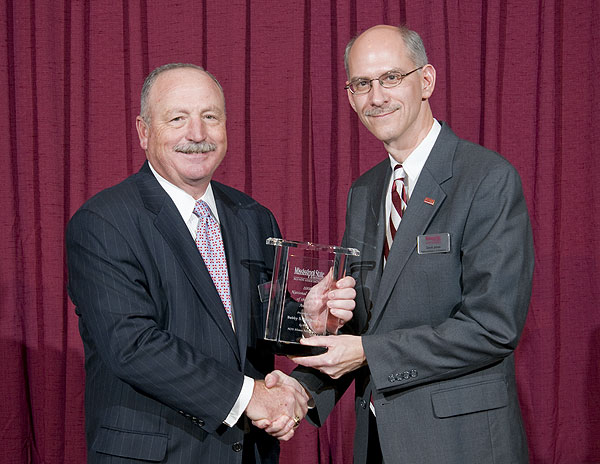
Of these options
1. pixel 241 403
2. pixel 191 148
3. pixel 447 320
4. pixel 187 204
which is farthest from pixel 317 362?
pixel 191 148

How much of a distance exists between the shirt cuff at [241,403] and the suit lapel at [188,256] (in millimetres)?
98

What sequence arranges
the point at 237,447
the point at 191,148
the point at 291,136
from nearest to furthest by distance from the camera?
the point at 237,447 < the point at 191,148 < the point at 291,136

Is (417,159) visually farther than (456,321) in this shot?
Yes

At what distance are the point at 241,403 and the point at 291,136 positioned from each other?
6.86 feet

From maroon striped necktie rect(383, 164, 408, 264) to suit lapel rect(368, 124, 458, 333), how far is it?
0.11 metres

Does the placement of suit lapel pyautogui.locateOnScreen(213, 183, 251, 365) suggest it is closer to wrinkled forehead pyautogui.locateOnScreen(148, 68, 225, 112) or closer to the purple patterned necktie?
the purple patterned necktie

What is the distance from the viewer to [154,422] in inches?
71.6

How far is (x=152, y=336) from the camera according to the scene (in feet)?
5.89

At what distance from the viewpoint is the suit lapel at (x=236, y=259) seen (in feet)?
6.48

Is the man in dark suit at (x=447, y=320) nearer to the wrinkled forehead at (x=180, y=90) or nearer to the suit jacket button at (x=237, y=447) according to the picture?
the suit jacket button at (x=237, y=447)

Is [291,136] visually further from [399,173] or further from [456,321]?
[456,321]

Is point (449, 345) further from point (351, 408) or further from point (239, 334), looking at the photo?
point (351, 408)

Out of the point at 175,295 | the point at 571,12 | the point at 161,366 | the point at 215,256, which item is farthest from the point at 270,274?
the point at 571,12

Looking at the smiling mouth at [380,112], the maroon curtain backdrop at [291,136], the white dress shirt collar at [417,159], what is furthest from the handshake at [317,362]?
the maroon curtain backdrop at [291,136]
